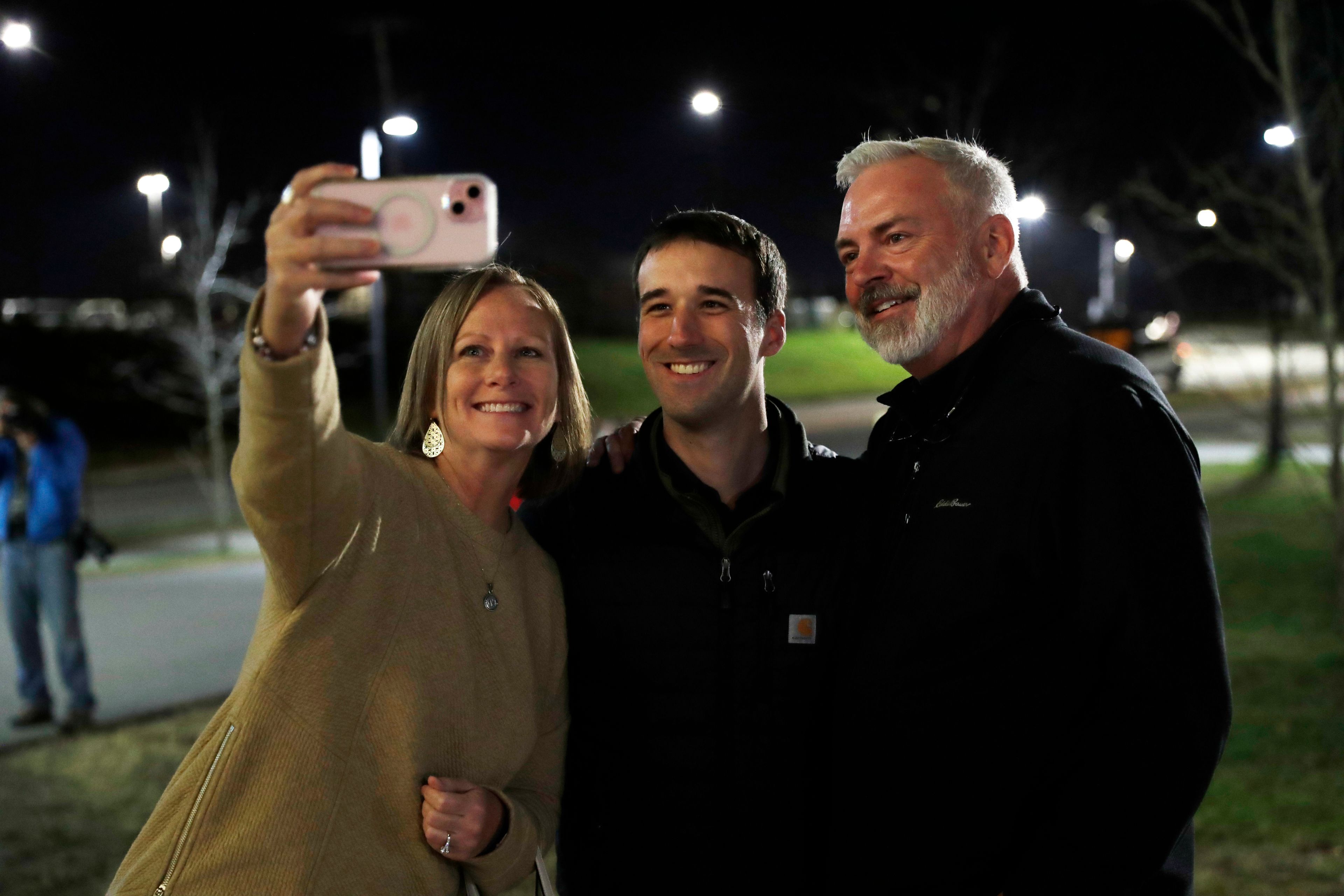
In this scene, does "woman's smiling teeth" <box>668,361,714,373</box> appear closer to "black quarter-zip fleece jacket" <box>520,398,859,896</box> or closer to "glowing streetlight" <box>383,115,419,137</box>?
"black quarter-zip fleece jacket" <box>520,398,859,896</box>

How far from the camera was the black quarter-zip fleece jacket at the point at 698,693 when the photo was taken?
8.64 feet

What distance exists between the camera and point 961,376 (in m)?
2.55

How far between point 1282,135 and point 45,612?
8.68 metres

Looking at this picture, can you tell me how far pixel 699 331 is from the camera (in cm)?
293

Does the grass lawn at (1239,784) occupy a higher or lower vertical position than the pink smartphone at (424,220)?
Answer: lower

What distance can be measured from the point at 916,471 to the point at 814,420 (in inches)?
1093

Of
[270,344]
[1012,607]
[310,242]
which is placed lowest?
[1012,607]

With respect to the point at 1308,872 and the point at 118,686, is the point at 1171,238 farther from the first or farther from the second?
the point at 118,686

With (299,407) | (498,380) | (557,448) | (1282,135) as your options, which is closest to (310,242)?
(299,407)

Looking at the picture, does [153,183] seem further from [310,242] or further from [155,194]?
[310,242]

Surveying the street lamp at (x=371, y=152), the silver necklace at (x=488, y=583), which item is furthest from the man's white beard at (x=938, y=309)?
the street lamp at (x=371, y=152)

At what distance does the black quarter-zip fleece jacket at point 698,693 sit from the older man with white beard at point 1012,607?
0.15 metres

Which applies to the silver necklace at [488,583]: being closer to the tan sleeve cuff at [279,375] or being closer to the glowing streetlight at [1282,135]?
the tan sleeve cuff at [279,375]

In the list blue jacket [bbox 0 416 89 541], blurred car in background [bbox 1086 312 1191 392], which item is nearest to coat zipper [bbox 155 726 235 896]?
blue jacket [bbox 0 416 89 541]
